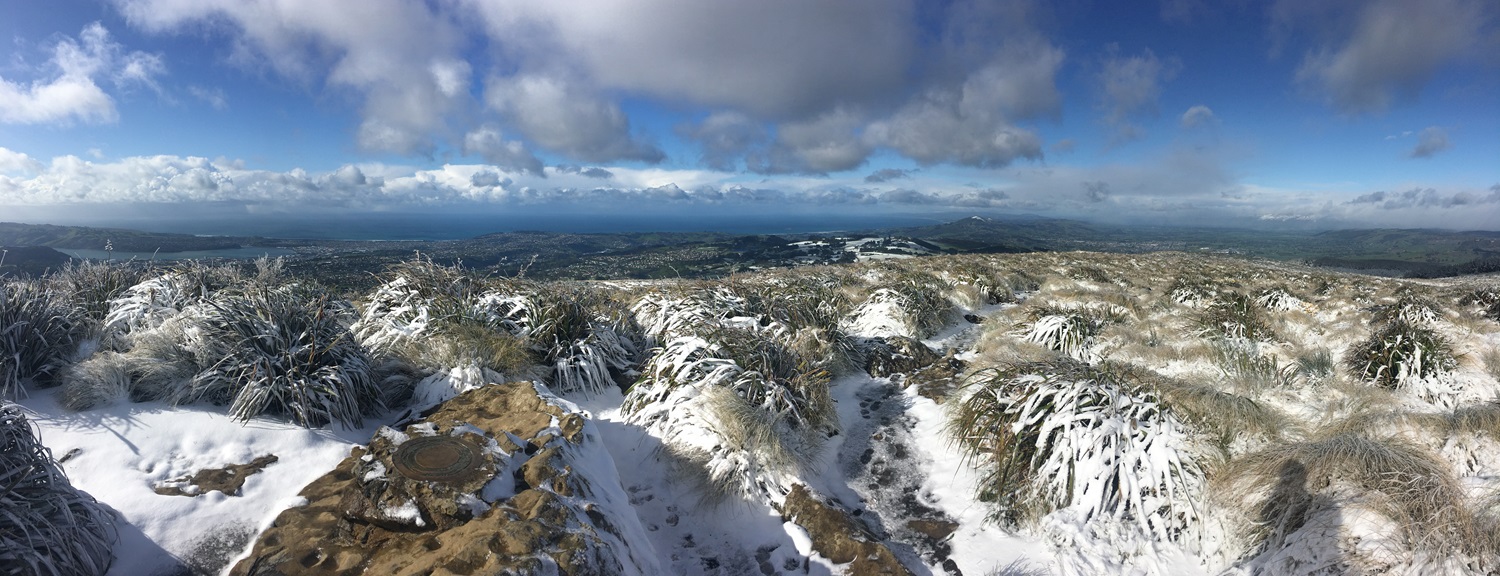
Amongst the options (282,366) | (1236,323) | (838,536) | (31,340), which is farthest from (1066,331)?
(31,340)

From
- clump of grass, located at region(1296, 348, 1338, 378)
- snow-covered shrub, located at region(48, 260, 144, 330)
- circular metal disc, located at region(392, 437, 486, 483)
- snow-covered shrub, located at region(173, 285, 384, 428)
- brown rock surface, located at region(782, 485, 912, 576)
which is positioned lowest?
brown rock surface, located at region(782, 485, 912, 576)

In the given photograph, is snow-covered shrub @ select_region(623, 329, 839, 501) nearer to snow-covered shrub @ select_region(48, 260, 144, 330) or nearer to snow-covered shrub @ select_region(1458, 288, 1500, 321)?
snow-covered shrub @ select_region(48, 260, 144, 330)

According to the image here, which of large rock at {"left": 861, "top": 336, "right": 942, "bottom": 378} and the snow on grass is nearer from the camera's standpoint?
the snow on grass

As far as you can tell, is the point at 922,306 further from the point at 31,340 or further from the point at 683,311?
the point at 31,340

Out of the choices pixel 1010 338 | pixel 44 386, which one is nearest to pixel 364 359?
pixel 44 386

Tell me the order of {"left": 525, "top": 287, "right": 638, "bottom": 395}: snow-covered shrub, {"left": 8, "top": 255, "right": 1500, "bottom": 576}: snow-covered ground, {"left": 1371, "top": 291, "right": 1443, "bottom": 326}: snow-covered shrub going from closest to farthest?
{"left": 8, "top": 255, "right": 1500, "bottom": 576}: snow-covered ground < {"left": 525, "top": 287, "right": 638, "bottom": 395}: snow-covered shrub < {"left": 1371, "top": 291, "right": 1443, "bottom": 326}: snow-covered shrub

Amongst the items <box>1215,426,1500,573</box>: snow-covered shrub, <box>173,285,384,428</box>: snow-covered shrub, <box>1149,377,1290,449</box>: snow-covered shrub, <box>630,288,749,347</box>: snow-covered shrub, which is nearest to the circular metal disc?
<box>173,285,384,428</box>: snow-covered shrub
